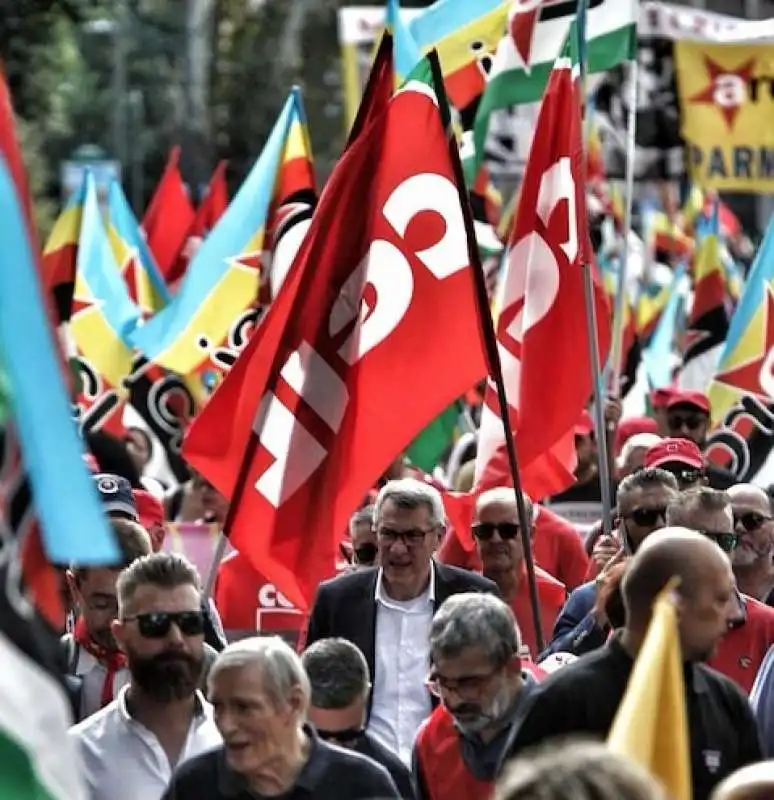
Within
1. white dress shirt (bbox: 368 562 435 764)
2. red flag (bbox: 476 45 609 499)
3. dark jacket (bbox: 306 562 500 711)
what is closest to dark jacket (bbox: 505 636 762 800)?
white dress shirt (bbox: 368 562 435 764)

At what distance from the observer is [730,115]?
1803cm

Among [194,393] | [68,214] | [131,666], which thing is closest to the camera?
[131,666]

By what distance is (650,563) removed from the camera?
19.9ft

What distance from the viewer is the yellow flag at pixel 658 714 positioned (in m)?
5.05

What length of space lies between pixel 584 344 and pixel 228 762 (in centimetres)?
420

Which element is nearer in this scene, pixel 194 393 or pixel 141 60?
pixel 194 393

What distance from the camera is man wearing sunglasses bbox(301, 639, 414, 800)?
22.5 feet

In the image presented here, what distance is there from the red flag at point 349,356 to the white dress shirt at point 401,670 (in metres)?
0.26

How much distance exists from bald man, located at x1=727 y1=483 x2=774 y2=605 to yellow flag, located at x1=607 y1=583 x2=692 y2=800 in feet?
12.7

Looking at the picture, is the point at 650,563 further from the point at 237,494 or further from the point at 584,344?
the point at 584,344

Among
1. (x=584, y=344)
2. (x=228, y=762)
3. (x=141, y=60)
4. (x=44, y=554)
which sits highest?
(x=44, y=554)

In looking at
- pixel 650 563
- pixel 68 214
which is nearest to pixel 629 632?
pixel 650 563

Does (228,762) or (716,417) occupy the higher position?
(228,762)

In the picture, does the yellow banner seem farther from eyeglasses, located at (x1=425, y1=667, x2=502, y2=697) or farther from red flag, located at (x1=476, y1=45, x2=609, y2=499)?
eyeglasses, located at (x1=425, y1=667, x2=502, y2=697)
